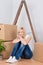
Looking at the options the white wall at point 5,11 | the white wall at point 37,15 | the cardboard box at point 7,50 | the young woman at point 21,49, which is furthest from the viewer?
the white wall at point 5,11

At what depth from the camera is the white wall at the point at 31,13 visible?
142cm

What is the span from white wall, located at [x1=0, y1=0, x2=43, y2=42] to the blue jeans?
248mm

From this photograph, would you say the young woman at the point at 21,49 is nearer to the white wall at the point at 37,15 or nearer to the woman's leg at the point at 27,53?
the woman's leg at the point at 27,53

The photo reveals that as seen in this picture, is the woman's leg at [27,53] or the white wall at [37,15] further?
the white wall at [37,15]

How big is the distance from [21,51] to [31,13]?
525mm

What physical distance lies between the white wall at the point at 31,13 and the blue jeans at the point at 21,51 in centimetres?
25

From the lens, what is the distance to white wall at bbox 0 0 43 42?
4.65 ft

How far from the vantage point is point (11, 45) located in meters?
1.28

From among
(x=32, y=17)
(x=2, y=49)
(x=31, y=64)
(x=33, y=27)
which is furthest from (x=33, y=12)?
(x=31, y=64)

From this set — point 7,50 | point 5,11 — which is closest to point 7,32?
point 7,50

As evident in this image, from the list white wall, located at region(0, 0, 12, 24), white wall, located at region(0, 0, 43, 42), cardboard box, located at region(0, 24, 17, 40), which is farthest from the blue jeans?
white wall, located at region(0, 0, 12, 24)

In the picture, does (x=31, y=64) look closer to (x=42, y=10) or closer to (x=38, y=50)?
(x=38, y=50)

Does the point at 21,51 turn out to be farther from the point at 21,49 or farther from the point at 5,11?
the point at 5,11

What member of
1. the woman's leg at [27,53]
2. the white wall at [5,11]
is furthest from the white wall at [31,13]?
the woman's leg at [27,53]
